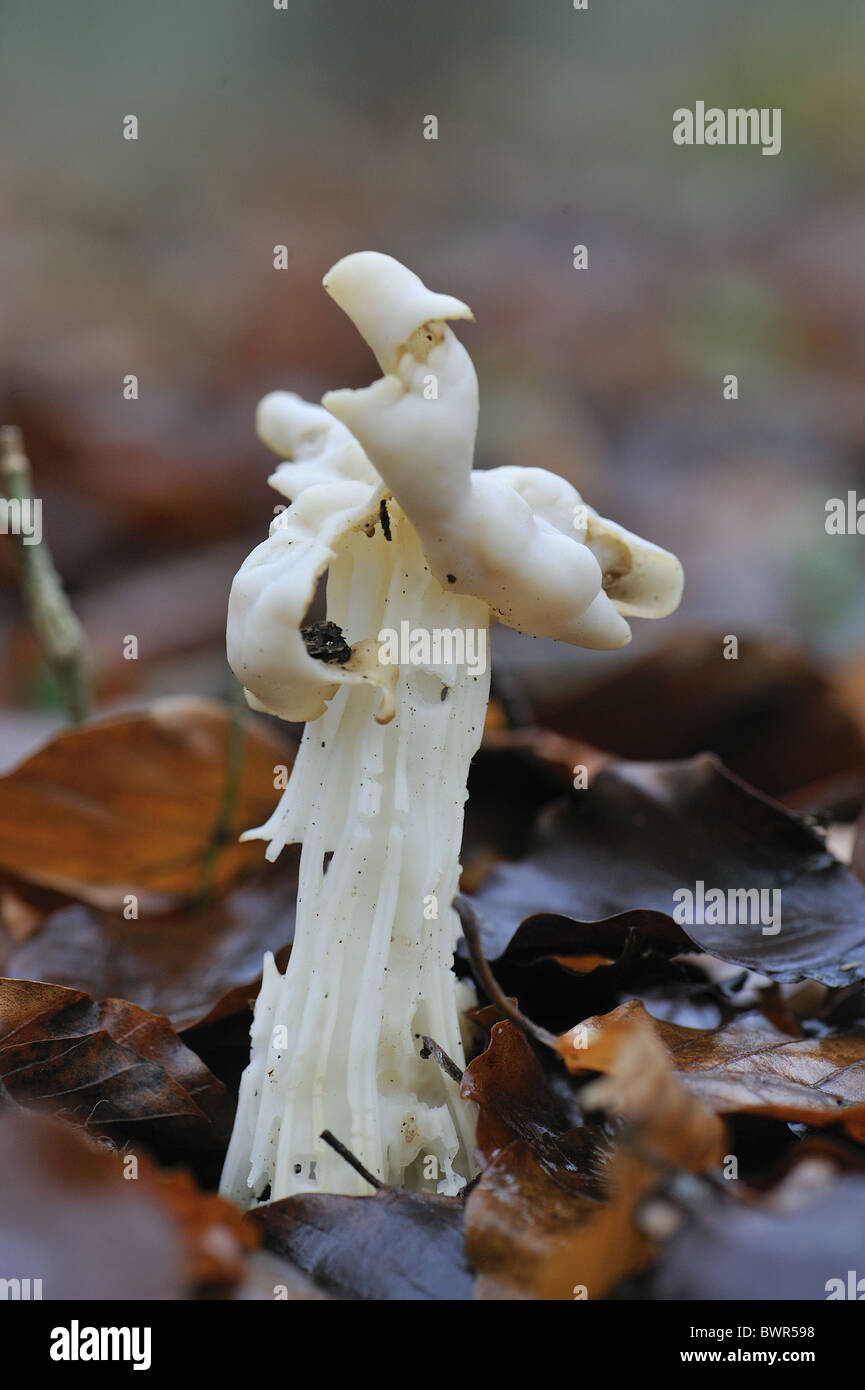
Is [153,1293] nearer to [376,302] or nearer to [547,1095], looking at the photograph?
[547,1095]

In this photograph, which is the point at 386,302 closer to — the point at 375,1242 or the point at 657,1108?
the point at 657,1108

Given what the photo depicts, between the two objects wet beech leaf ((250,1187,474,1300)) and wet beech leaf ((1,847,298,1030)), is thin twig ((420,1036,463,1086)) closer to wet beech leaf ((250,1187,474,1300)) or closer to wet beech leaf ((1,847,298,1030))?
wet beech leaf ((250,1187,474,1300))

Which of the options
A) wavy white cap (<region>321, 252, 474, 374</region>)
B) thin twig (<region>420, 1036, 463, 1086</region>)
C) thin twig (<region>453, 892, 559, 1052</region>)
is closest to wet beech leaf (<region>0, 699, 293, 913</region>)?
thin twig (<region>453, 892, 559, 1052</region>)

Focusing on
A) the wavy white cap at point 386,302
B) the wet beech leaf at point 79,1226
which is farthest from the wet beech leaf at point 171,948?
the wavy white cap at point 386,302

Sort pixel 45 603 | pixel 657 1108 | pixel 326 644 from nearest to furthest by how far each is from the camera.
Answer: pixel 657 1108
pixel 326 644
pixel 45 603

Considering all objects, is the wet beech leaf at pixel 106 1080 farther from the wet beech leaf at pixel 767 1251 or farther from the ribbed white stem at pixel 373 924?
the wet beech leaf at pixel 767 1251

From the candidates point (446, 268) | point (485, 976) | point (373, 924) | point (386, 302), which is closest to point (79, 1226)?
point (373, 924)
